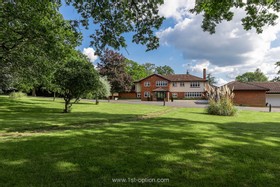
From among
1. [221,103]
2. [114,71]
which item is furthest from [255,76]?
[221,103]

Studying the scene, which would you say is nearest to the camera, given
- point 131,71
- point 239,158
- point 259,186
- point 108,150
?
point 259,186

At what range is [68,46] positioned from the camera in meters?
14.1

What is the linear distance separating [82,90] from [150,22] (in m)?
11.2

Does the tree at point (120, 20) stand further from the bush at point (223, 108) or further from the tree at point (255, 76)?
the tree at point (255, 76)

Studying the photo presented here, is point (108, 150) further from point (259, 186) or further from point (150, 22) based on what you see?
point (150, 22)

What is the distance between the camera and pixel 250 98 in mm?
37469

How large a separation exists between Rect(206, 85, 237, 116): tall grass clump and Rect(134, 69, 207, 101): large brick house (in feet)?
106

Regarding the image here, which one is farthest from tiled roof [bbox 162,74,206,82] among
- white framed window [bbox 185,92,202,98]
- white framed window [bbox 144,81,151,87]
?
white framed window [bbox 144,81,151,87]

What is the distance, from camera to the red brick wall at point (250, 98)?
3678 cm

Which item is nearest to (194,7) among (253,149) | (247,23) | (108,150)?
(247,23)

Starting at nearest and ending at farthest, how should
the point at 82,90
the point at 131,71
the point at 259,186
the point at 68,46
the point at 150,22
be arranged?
the point at 259,186
the point at 150,22
the point at 68,46
the point at 82,90
the point at 131,71

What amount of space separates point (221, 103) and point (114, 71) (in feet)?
115

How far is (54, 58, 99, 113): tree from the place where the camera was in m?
16.0

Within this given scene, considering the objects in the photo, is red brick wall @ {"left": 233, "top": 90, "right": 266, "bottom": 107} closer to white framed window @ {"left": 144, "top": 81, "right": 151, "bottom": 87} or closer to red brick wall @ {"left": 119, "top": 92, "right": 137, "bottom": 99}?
white framed window @ {"left": 144, "top": 81, "right": 151, "bottom": 87}
